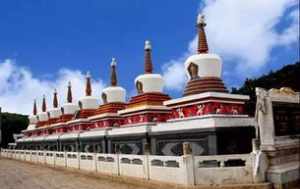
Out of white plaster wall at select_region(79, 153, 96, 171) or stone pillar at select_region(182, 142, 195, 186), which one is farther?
white plaster wall at select_region(79, 153, 96, 171)

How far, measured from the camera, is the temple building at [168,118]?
50.2ft

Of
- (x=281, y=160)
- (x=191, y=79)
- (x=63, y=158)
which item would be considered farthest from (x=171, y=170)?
(x=63, y=158)

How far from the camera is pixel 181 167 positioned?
1213 centimetres

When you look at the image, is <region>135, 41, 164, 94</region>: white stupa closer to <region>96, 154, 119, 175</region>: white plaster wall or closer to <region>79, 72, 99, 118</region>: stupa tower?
<region>96, 154, 119, 175</region>: white plaster wall

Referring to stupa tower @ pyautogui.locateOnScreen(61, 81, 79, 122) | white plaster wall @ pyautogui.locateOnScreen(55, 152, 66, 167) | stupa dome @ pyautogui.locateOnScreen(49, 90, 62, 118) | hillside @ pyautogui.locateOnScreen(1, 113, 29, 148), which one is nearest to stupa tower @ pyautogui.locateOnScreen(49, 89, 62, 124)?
stupa dome @ pyautogui.locateOnScreen(49, 90, 62, 118)

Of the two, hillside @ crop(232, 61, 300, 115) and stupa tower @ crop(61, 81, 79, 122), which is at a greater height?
hillside @ crop(232, 61, 300, 115)

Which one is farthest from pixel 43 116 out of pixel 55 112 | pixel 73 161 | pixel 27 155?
pixel 73 161

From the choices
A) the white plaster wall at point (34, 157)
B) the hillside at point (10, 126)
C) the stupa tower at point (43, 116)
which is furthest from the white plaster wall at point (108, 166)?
the hillside at point (10, 126)

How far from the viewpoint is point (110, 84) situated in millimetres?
27062

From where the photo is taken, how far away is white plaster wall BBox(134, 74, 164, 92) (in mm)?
21672

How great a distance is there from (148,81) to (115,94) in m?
4.93

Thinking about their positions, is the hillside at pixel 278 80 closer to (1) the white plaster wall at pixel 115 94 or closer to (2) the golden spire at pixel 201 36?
(1) the white plaster wall at pixel 115 94

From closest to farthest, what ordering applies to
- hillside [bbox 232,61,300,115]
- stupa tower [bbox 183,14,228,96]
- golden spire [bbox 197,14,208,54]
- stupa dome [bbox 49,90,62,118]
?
stupa tower [bbox 183,14,228,96]
golden spire [bbox 197,14,208,54]
hillside [bbox 232,61,300,115]
stupa dome [bbox 49,90,62,118]

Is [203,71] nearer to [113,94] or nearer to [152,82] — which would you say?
[152,82]
